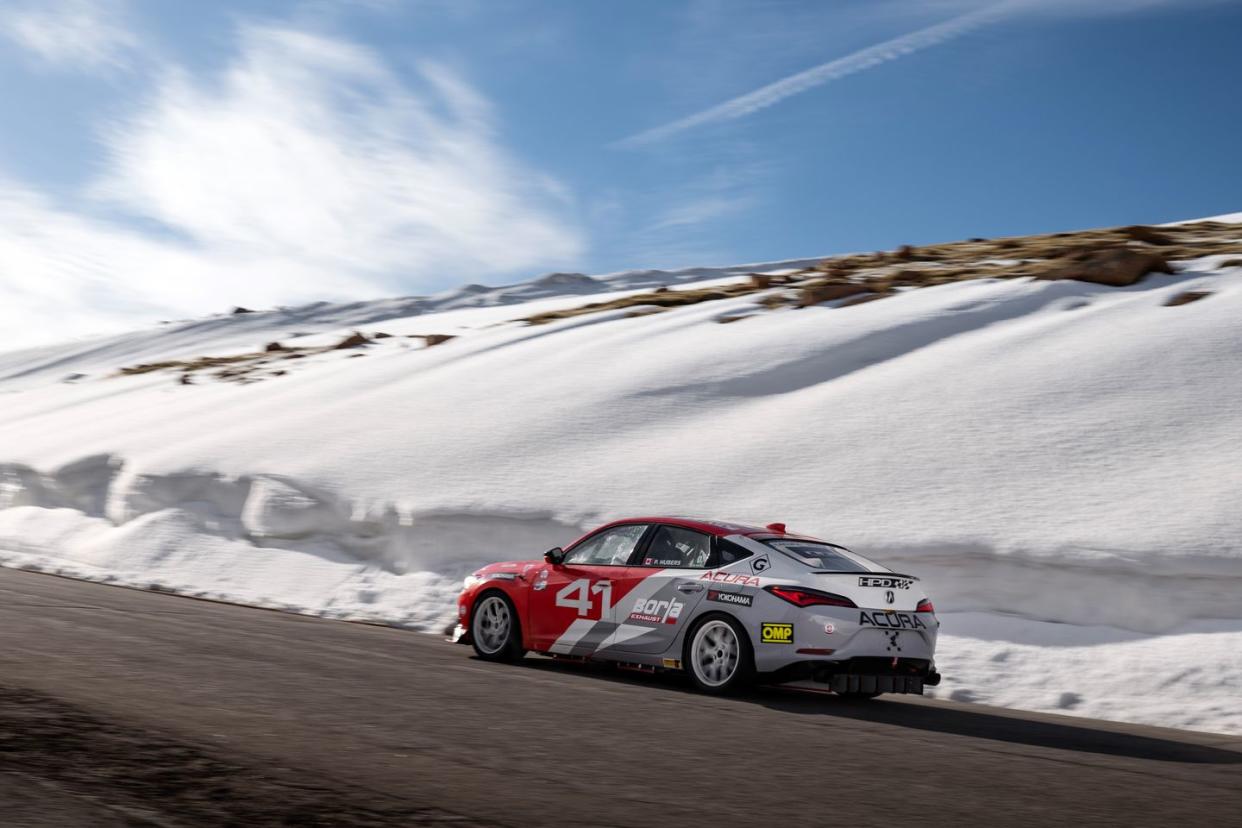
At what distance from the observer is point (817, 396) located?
18.2 meters

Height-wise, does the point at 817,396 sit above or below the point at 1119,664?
above

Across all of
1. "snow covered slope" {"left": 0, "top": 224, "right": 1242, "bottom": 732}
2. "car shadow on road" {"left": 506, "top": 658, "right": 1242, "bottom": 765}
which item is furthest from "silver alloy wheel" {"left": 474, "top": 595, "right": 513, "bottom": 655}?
"snow covered slope" {"left": 0, "top": 224, "right": 1242, "bottom": 732}

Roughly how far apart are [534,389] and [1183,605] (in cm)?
1258

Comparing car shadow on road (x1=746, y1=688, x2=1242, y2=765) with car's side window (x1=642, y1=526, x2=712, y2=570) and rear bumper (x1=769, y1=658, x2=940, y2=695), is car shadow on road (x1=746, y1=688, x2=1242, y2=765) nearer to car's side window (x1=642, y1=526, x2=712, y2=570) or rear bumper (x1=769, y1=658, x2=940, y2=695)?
rear bumper (x1=769, y1=658, x2=940, y2=695)

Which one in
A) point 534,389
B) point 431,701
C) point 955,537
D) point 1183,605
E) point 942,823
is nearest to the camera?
point 942,823

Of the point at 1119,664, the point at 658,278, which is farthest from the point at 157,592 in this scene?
the point at 658,278

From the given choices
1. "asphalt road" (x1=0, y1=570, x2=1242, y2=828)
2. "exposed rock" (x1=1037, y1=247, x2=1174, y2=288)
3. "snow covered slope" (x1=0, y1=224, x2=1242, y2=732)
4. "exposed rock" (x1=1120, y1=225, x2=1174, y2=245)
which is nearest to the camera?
"asphalt road" (x1=0, y1=570, x2=1242, y2=828)

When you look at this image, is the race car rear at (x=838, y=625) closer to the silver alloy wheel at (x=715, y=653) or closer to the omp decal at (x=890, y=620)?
the omp decal at (x=890, y=620)

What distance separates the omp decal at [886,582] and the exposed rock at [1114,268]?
15.8 meters

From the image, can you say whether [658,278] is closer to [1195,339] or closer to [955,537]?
[1195,339]

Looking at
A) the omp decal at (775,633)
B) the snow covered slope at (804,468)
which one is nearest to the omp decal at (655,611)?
the omp decal at (775,633)

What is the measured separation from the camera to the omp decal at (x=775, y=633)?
27.3 ft

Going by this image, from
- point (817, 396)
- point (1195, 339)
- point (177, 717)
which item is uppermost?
point (1195, 339)

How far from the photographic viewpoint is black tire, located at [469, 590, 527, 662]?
1002cm
